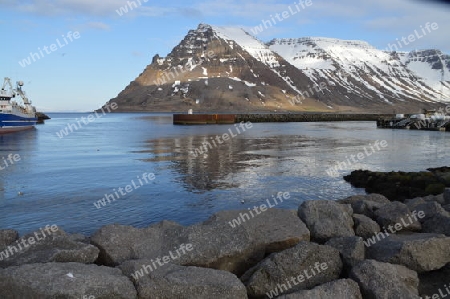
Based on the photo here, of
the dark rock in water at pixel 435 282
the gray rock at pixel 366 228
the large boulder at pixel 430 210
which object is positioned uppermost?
the large boulder at pixel 430 210

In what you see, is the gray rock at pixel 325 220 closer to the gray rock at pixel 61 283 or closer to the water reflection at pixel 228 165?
the gray rock at pixel 61 283

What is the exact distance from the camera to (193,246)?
8.00 metres

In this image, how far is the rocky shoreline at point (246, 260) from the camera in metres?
6.49

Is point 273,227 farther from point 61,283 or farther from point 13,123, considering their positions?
point 13,123

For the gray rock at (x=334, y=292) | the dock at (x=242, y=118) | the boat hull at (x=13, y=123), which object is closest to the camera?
the gray rock at (x=334, y=292)

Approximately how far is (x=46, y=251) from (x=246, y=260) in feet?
12.0

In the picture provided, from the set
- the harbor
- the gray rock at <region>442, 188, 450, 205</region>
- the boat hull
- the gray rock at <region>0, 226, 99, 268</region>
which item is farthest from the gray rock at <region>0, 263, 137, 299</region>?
the harbor

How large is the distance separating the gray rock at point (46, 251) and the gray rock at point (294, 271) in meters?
2.92

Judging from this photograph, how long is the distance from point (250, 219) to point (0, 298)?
523 cm

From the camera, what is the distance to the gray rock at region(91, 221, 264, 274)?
311 inches

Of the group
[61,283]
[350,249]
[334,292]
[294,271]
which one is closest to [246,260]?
[294,271]

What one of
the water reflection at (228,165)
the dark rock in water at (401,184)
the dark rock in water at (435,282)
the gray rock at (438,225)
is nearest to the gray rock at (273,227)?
the dark rock in water at (435,282)

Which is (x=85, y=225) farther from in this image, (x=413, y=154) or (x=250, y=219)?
(x=413, y=154)

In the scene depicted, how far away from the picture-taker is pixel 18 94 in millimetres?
97688
